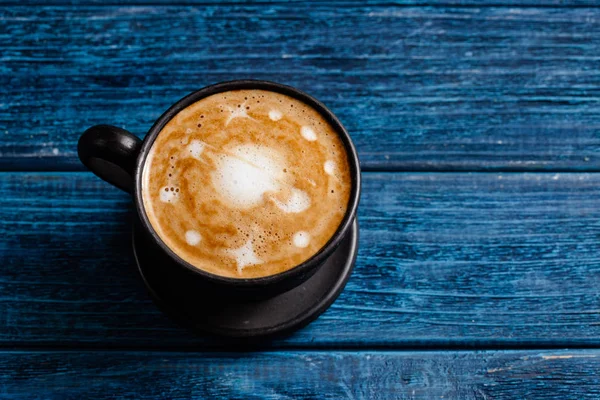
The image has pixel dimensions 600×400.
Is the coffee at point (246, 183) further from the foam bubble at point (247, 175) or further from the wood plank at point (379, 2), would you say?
the wood plank at point (379, 2)

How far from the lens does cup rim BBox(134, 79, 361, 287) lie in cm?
60

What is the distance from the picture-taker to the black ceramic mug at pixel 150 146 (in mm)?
603

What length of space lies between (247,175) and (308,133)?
0.24 feet

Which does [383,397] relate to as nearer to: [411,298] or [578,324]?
[411,298]

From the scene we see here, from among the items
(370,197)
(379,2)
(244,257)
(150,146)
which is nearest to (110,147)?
(150,146)

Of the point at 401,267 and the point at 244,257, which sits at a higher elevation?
the point at 401,267

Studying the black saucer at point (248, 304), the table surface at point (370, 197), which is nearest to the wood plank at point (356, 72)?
the table surface at point (370, 197)

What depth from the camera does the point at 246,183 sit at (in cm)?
65

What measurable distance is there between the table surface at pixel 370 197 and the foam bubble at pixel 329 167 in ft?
0.50

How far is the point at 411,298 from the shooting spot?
2.54 feet

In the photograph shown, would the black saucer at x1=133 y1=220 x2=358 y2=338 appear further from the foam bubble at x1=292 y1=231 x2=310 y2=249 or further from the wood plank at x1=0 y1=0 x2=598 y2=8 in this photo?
the wood plank at x1=0 y1=0 x2=598 y2=8

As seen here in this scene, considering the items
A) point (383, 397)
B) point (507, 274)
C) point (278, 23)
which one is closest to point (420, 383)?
point (383, 397)

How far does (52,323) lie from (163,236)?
22 centimetres

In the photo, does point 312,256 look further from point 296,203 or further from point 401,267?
point 401,267
